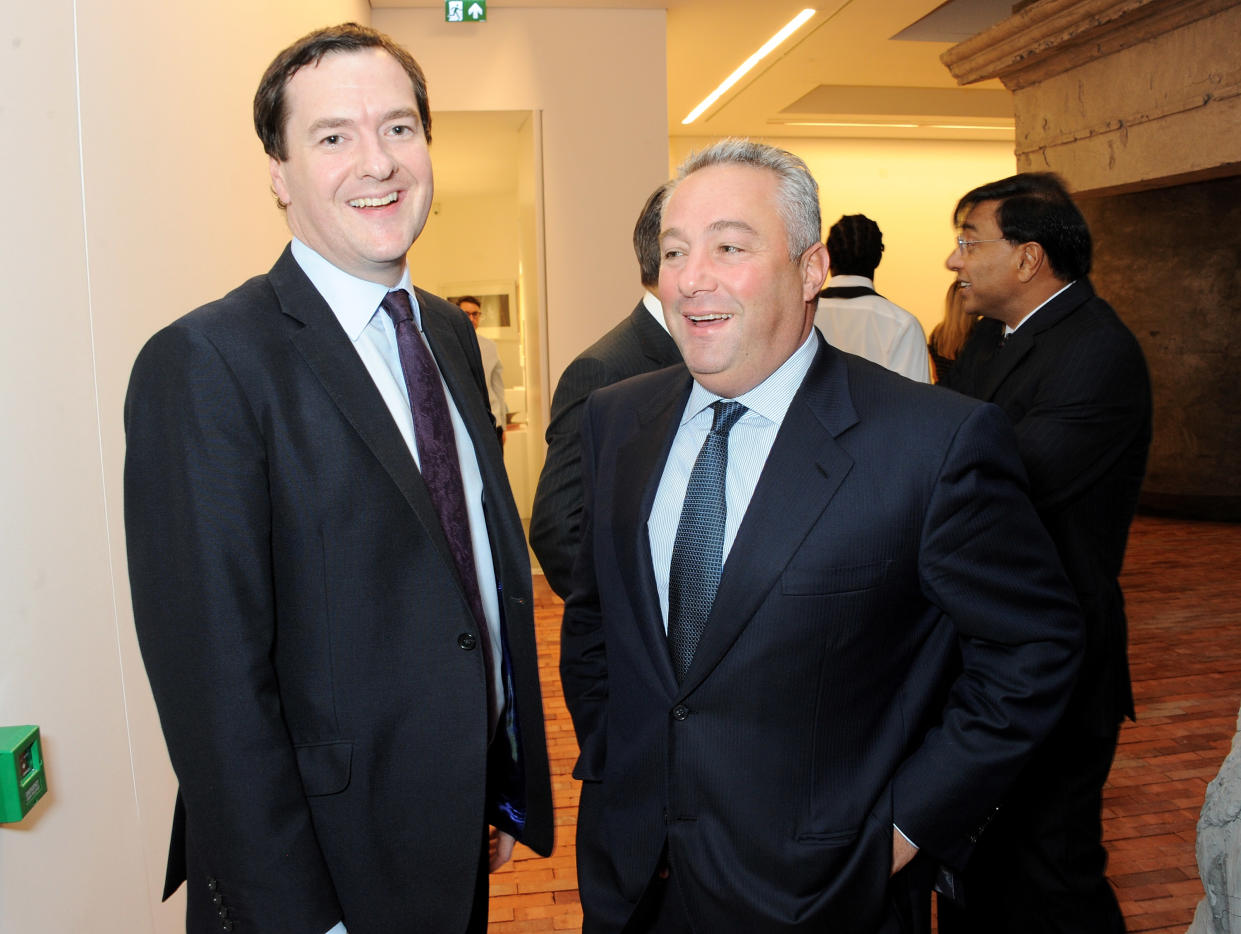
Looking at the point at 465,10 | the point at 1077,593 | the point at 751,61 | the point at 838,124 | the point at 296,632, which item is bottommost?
the point at 1077,593

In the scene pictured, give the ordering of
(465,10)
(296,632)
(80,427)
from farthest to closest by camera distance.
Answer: (465,10) < (80,427) < (296,632)

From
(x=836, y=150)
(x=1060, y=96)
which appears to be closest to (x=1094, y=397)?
(x=1060, y=96)

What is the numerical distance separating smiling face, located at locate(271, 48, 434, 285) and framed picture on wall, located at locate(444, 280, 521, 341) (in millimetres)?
10884

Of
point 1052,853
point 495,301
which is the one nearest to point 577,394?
point 1052,853

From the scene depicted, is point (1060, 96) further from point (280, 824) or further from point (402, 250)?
point (280, 824)

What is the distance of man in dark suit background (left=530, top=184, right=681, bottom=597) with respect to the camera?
2.49 m

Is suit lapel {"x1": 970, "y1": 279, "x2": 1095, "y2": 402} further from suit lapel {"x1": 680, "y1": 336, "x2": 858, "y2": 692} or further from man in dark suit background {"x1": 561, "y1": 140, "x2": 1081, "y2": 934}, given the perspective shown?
suit lapel {"x1": 680, "y1": 336, "x2": 858, "y2": 692}

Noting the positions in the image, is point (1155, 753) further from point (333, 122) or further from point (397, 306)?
point (333, 122)

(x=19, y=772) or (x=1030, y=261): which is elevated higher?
(x=1030, y=261)

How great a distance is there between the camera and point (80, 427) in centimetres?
184

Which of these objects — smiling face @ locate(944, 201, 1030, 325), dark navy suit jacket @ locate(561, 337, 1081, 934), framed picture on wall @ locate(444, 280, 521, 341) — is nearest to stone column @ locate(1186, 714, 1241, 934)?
dark navy suit jacket @ locate(561, 337, 1081, 934)

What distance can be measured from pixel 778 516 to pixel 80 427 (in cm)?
133

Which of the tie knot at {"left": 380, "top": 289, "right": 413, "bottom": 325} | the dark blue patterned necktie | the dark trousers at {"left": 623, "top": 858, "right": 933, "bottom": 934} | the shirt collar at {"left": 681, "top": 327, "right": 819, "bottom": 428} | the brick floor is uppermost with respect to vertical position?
the tie knot at {"left": 380, "top": 289, "right": 413, "bottom": 325}

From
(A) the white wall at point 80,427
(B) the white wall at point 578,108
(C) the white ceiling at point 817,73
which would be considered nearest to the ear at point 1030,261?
(A) the white wall at point 80,427
